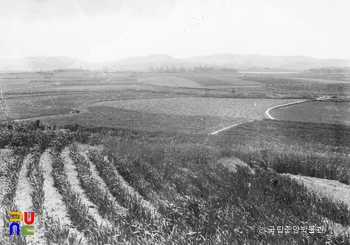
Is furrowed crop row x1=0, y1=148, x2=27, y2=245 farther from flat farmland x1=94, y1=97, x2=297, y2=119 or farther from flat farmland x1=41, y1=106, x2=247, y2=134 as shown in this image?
flat farmland x1=94, y1=97, x2=297, y2=119

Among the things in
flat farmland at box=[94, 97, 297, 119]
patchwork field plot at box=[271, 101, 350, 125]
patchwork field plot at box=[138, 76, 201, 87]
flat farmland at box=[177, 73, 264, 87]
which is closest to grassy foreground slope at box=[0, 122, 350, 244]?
patchwork field plot at box=[271, 101, 350, 125]

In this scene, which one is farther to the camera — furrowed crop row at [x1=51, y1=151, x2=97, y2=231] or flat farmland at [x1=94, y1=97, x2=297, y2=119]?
flat farmland at [x1=94, y1=97, x2=297, y2=119]

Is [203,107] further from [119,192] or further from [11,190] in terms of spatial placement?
[11,190]

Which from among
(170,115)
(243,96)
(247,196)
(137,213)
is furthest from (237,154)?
(243,96)

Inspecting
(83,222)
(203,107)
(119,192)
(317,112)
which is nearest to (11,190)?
(119,192)

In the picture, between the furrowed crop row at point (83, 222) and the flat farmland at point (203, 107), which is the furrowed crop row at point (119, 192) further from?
the flat farmland at point (203, 107)

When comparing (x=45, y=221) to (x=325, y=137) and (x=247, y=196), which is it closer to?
(x=247, y=196)
